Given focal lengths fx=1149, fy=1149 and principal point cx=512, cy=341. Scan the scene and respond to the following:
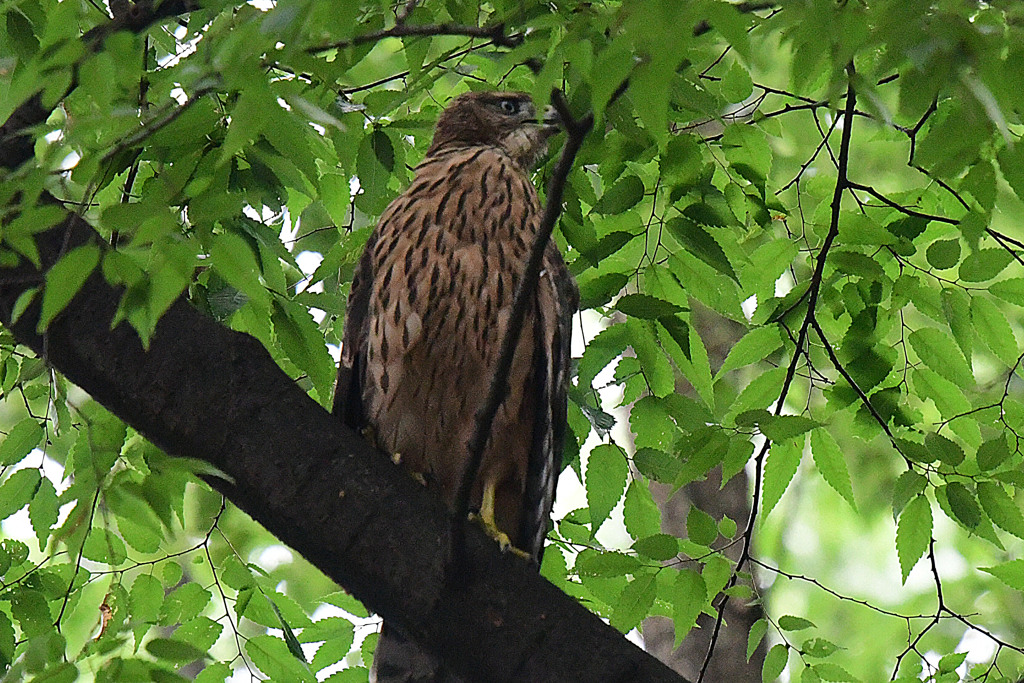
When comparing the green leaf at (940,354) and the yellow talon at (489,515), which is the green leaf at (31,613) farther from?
the green leaf at (940,354)

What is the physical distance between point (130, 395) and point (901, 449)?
5.93 feet

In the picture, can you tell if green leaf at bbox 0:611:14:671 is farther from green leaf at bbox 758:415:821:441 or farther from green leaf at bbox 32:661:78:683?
green leaf at bbox 758:415:821:441

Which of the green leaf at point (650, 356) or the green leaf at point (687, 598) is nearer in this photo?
the green leaf at point (687, 598)

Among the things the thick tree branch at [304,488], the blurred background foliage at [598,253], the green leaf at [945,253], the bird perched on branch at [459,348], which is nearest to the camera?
the blurred background foliage at [598,253]

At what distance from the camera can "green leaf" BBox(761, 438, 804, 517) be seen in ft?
9.78

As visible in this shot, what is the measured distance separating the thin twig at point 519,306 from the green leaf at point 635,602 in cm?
55

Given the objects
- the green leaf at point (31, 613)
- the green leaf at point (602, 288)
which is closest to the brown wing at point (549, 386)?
the green leaf at point (602, 288)

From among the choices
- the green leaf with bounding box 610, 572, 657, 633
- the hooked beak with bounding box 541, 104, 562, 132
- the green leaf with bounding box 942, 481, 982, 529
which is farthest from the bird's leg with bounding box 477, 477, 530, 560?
the hooked beak with bounding box 541, 104, 562, 132

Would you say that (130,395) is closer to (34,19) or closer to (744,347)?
(34,19)

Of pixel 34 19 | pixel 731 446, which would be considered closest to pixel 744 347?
pixel 731 446

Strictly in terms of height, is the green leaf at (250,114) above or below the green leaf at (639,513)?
above

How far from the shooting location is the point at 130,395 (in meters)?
2.50

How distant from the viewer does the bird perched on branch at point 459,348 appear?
11.6 ft

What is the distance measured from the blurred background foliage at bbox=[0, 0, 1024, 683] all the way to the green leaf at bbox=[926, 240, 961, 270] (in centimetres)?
2
